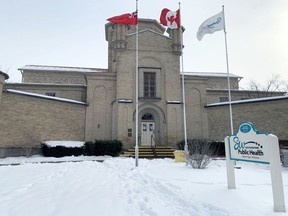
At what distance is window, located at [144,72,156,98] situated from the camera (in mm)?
22016

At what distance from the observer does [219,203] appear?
4.75 metres

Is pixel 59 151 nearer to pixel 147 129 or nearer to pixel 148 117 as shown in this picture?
pixel 147 129

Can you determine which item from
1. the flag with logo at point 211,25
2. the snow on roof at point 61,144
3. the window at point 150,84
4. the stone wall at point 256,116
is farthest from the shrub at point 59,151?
the stone wall at point 256,116

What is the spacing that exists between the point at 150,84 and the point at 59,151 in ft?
36.4

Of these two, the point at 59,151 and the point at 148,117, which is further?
the point at 148,117

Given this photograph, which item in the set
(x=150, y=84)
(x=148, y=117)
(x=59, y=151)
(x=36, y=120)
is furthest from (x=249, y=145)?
(x=36, y=120)

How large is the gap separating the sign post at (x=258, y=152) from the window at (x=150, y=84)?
622 inches

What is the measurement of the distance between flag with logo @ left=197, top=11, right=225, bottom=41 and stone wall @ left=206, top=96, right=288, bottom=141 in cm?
923

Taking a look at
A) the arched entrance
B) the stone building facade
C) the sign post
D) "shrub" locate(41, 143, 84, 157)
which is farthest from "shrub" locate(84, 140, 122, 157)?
the sign post

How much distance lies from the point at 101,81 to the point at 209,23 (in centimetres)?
1235

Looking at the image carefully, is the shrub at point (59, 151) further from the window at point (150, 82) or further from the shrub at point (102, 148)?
the window at point (150, 82)

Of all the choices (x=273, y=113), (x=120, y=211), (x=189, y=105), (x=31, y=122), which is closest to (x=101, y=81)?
(x=31, y=122)

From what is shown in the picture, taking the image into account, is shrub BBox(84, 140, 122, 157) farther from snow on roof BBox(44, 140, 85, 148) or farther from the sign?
the sign

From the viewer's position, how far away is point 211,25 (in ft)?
47.8
